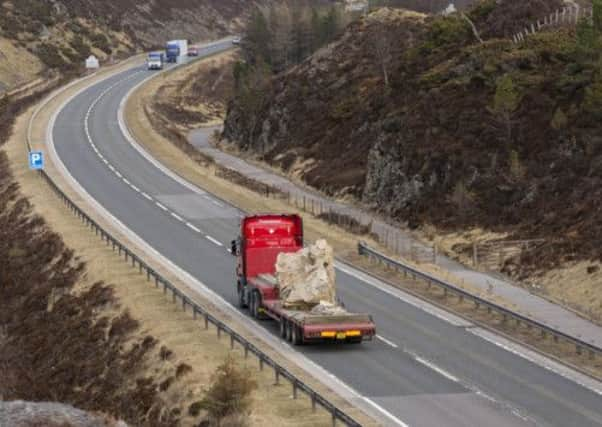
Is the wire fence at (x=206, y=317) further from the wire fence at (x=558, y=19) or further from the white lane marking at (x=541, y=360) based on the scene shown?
the wire fence at (x=558, y=19)

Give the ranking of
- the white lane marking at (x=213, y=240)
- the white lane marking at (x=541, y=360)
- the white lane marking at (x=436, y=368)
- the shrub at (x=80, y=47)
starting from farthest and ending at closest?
the shrub at (x=80, y=47)
the white lane marking at (x=213, y=240)
the white lane marking at (x=436, y=368)
the white lane marking at (x=541, y=360)

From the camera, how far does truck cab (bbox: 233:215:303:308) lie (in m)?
36.8

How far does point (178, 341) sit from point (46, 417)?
31.2 feet

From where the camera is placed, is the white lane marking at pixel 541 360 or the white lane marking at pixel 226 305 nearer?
the white lane marking at pixel 226 305

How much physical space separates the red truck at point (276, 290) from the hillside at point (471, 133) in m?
12.7

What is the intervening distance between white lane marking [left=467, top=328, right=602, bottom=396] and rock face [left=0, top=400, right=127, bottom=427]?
36.8ft

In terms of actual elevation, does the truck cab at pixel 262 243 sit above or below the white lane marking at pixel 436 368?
above

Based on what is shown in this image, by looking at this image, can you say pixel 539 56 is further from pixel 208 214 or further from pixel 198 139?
pixel 198 139

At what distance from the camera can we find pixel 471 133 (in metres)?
62.1

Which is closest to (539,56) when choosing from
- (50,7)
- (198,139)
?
(198,139)

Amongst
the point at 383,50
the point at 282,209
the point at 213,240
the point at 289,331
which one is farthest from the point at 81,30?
the point at 289,331

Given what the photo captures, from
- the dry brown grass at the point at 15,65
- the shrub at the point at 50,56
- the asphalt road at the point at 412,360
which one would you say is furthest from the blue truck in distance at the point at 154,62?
the asphalt road at the point at 412,360

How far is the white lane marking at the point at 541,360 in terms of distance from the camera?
28578 millimetres

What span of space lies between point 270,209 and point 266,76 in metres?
50.5
